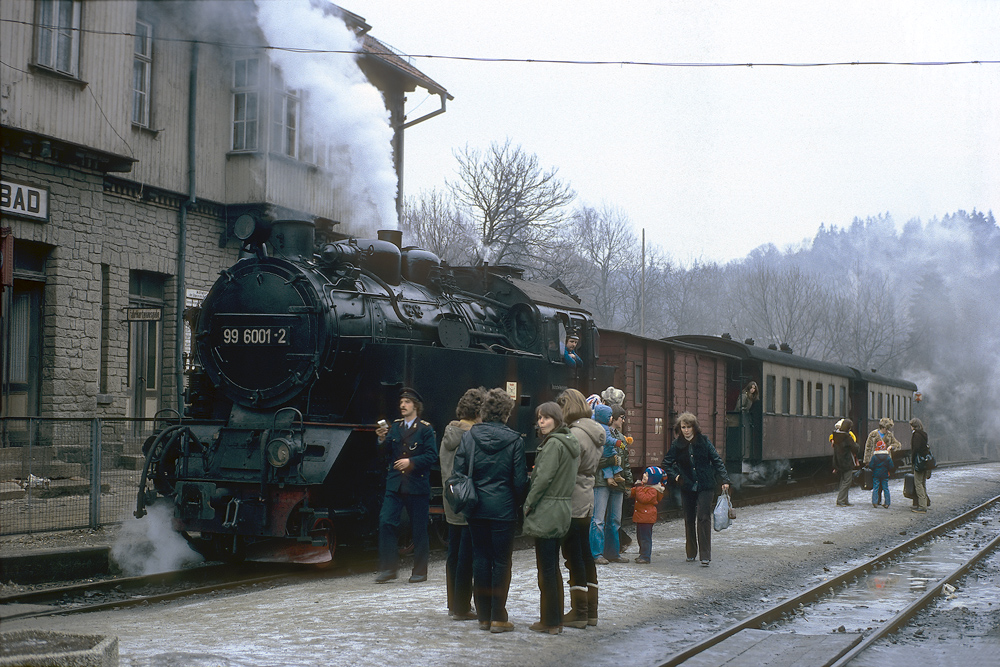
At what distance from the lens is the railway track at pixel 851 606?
611cm

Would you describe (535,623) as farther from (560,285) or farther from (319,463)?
(560,285)

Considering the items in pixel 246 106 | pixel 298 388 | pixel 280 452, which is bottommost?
pixel 280 452

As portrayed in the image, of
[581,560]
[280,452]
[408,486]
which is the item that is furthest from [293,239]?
[581,560]

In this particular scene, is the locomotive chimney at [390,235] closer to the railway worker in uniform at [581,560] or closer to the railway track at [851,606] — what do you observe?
the railway worker in uniform at [581,560]

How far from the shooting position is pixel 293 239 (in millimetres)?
9453

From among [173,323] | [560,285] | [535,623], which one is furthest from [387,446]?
[173,323]

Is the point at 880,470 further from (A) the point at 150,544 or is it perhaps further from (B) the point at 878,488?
(A) the point at 150,544

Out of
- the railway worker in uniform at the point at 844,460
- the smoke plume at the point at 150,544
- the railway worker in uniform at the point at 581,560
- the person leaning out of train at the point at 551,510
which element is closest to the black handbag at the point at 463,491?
the person leaning out of train at the point at 551,510

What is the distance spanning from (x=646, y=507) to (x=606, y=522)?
17.2 inches

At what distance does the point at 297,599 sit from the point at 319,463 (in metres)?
1.53

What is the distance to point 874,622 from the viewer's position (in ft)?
23.9

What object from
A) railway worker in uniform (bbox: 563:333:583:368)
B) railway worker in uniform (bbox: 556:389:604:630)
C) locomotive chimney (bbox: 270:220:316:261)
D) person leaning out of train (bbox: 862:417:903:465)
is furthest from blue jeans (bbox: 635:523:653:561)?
person leaning out of train (bbox: 862:417:903:465)

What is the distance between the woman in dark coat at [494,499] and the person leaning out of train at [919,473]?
12063 mm

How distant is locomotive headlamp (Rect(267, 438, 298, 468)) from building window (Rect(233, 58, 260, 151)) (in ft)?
31.5
